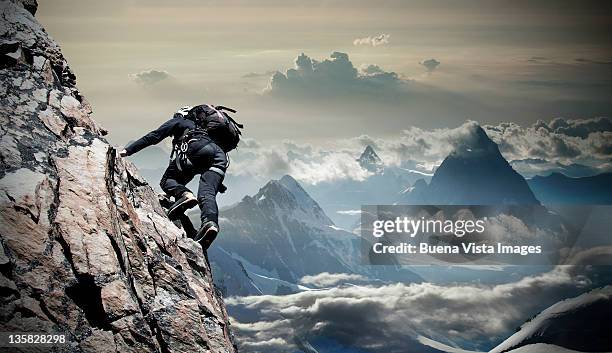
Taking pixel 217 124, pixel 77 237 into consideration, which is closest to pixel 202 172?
pixel 217 124

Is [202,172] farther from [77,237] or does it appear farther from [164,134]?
[77,237]

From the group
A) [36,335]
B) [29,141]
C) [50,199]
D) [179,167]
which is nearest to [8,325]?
[36,335]

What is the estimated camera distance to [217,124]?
2117cm

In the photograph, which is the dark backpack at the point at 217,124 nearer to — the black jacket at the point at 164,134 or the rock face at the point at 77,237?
the black jacket at the point at 164,134

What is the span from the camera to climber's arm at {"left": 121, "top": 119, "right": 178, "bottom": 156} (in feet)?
66.7

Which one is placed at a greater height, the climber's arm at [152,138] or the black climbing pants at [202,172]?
the climber's arm at [152,138]

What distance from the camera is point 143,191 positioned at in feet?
63.1

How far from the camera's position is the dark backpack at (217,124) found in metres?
21.2

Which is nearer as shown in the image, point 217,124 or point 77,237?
point 77,237

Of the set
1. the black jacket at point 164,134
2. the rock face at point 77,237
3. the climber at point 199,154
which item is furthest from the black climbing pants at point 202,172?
the rock face at point 77,237

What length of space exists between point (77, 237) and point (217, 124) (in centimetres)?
709

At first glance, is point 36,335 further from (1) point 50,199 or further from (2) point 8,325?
(1) point 50,199

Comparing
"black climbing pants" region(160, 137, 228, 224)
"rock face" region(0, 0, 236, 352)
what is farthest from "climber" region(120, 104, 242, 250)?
"rock face" region(0, 0, 236, 352)

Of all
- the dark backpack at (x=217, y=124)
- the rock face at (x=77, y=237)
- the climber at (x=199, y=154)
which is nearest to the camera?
the rock face at (x=77, y=237)
